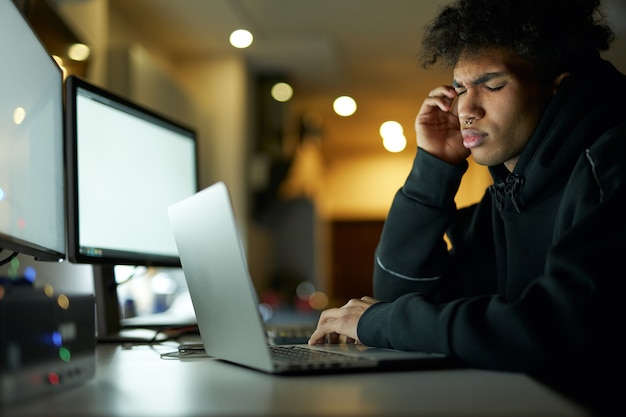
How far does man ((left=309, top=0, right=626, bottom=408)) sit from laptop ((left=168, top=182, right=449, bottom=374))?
78 millimetres


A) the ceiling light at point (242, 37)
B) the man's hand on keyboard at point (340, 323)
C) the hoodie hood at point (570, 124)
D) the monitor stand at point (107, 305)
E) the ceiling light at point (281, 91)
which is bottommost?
the man's hand on keyboard at point (340, 323)

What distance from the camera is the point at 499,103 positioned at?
4.43ft

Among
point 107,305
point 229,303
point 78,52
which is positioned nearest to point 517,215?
point 229,303

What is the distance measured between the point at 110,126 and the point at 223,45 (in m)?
3.20

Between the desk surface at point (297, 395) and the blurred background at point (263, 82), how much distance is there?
1.19m

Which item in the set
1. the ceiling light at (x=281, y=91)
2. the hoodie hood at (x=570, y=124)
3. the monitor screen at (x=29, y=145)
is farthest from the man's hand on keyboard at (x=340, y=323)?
the ceiling light at (x=281, y=91)

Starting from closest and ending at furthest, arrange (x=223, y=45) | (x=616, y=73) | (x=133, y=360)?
(x=133, y=360) < (x=616, y=73) < (x=223, y=45)

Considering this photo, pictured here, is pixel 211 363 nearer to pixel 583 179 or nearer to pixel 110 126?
pixel 583 179

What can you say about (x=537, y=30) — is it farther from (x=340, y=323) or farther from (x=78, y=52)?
(x=78, y=52)

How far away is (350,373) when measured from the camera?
0.90 m

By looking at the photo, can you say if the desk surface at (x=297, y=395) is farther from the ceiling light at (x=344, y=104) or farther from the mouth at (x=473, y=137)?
the ceiling light at (x=344, y=104)

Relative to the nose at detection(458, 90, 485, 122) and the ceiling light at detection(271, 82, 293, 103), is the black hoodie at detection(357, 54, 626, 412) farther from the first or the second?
the ceiling light at detection(271, 82, 293, 103)

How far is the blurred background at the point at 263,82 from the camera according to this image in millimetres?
3416

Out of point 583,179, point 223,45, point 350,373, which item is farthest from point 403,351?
point 223,45
